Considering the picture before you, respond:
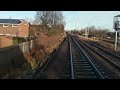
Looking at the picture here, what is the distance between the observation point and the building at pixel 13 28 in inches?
2621

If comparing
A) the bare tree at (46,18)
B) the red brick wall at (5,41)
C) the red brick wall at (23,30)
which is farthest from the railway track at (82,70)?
the red brick wall at (23,30)

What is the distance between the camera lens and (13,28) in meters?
68.6

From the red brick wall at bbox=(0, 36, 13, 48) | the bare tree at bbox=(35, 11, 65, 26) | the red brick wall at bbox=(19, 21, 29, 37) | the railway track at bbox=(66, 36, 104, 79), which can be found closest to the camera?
the railway track at bbox=(66, 36, 104, 79)

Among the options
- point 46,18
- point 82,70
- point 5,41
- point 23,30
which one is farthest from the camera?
point 23,30

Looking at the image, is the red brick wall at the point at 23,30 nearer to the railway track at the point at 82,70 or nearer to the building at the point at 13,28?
the building at the point at 13,28

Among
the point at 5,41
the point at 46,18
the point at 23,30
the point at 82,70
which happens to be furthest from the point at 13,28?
the point at 82,70

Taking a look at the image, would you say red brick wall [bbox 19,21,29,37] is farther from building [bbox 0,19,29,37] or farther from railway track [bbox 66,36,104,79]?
railway track [bbox 66,36,104,79]

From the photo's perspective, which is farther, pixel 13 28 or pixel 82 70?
pixel 13 28

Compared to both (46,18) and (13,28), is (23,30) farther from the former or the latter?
(46,18)

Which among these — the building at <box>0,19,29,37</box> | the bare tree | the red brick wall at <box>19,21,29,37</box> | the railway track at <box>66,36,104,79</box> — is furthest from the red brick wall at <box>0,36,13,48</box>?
the red brick wall at <box>19,21,29,37</box>

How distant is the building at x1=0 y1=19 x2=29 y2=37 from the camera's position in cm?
6656
